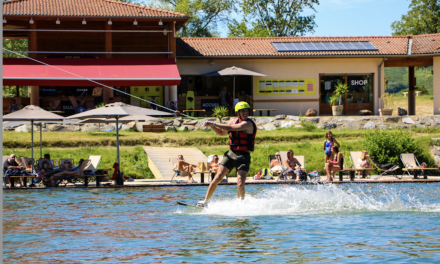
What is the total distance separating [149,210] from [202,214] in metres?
1.35

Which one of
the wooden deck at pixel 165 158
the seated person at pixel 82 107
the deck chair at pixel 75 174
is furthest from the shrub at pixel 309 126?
the deck chair at pixel 75 174

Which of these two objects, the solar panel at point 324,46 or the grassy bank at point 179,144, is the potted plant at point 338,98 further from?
the grassy bank at point 179,144

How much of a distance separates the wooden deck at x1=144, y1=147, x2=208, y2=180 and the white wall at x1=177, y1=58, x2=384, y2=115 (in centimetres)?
1073

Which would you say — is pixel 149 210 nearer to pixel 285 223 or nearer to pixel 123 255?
pixel 285 223

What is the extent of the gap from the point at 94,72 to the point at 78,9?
3767mm

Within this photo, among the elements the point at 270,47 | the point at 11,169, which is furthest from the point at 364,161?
the point at 270,47

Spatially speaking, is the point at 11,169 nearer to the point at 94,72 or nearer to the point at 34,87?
the point at 94,72

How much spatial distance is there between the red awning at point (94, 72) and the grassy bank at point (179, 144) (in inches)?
130

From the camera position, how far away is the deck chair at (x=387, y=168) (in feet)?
62.6

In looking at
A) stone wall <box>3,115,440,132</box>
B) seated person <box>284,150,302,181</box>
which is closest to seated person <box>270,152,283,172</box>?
seated person <box>284,150,302,181</box>

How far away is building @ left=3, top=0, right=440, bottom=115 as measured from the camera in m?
29.3

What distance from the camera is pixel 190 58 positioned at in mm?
31844

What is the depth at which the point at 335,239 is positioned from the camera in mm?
8188

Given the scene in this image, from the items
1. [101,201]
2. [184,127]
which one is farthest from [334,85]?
[101,201]
